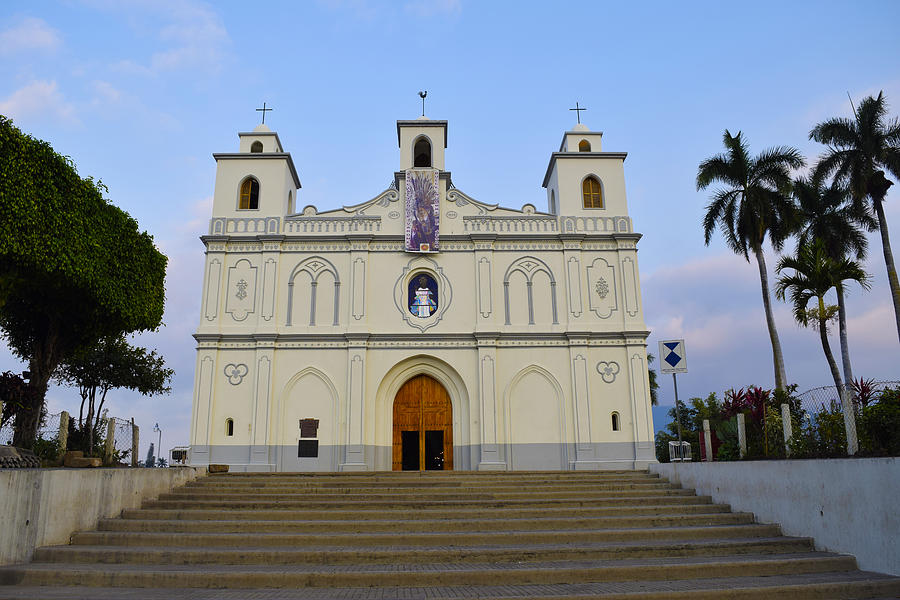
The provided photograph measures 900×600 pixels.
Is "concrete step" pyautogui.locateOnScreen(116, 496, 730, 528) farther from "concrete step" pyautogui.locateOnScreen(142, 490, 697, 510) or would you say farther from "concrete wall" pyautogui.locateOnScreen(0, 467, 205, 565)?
"concrete wall" pyautogui.locateOnScreen(0, 467, 205, 565)

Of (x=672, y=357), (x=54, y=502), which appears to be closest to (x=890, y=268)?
(x=672, y=357)

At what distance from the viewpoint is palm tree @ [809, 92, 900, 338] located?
2639 cm

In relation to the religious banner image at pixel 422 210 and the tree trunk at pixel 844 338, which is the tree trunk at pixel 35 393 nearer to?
the religious banner image at pixel 422 210

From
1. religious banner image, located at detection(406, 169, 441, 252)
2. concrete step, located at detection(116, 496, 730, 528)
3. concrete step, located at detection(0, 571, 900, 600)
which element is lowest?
concrete step, located at detection(0, 571, 900, 600)

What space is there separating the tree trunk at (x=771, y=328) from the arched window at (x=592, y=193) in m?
7.72

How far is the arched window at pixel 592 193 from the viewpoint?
24047 mm

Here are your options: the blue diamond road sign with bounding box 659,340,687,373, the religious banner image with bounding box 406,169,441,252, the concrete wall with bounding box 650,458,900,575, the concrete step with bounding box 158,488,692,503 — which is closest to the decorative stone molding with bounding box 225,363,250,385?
the religious banner image with bounding box 406,169,441,252

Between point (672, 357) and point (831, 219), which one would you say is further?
point (831, 219)

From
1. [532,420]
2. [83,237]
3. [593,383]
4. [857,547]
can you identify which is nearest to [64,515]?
[83,237]

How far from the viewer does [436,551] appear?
8.94 meters

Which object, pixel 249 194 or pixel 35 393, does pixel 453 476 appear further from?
pixel 249 194

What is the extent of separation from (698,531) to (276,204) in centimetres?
1848

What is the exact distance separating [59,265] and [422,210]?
40.3ft

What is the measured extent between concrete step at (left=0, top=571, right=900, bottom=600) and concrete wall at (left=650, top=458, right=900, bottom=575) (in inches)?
20.2
